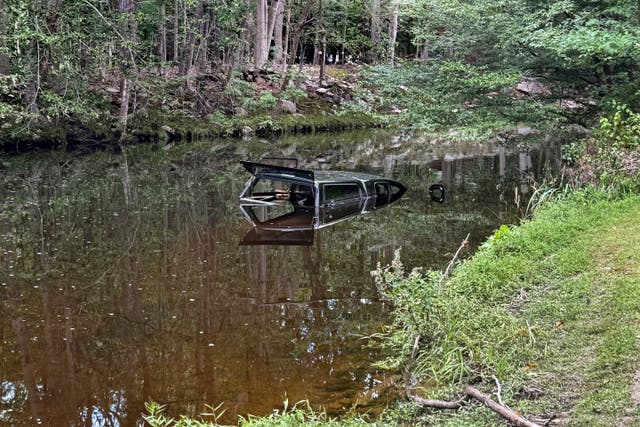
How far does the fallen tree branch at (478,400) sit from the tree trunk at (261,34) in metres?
29.6

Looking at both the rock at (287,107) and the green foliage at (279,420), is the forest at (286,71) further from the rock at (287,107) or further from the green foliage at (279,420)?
the green foliage at (279,420)

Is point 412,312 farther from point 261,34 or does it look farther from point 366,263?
point 261,34

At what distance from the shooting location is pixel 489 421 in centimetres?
431

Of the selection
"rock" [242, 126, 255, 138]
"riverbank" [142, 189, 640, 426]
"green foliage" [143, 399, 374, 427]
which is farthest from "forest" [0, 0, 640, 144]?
"green foliage" [143, 399, 374, 427]

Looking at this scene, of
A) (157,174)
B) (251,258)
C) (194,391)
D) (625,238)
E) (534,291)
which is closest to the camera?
(194,391)

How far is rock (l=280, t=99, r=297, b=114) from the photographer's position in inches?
1377

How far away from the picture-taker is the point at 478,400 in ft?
15.4

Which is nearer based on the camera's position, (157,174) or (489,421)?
(489,421)

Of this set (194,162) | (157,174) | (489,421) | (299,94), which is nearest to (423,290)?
(489,421)

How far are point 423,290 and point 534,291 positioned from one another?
1.56 meters

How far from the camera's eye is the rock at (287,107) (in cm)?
3497

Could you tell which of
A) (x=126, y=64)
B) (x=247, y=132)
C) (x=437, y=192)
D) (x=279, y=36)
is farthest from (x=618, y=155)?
(x=279, y=36)

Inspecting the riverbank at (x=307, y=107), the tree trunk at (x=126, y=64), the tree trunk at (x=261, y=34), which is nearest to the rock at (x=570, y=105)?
the riverbank at (x=307, y=107)

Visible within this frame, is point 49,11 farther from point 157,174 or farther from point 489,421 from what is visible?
point 489,421
